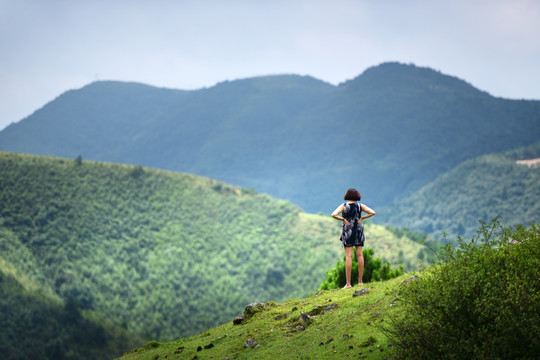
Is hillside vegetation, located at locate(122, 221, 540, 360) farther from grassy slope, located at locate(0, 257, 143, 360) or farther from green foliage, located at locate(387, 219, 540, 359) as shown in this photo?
grassy slope, located at locate(0, 257, 143, 360)

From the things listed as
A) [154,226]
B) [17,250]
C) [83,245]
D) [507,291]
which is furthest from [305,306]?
[154,226]

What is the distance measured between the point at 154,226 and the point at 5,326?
41.4 metres

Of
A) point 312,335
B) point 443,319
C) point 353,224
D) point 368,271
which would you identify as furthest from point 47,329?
point 443,319

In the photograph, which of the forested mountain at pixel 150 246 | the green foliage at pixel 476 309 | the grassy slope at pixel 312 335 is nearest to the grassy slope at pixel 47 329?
the forested mountain at pixel 150 246

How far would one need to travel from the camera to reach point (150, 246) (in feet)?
338

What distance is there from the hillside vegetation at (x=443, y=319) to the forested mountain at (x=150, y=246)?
222 ft

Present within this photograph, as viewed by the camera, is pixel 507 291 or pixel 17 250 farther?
pixel 17 250

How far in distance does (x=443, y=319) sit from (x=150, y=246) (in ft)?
320

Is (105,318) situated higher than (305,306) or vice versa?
(305,306)

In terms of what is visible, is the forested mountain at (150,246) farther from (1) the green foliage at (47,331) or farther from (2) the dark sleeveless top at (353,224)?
(2) the dark sleeveless top at (353,224)

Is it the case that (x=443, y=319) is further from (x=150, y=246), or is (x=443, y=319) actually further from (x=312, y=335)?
(x=150, y=246)

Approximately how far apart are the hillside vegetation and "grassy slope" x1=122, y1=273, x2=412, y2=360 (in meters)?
0.03

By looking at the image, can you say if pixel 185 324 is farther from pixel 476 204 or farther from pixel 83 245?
pixel 476 204

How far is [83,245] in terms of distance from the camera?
96.1 meters
